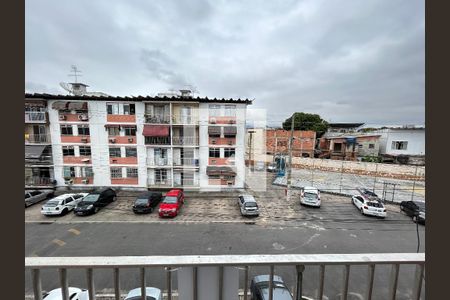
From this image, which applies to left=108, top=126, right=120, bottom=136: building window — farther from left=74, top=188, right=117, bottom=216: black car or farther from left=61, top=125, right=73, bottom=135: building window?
left=74, top=188, right=117, bottom=216: black car

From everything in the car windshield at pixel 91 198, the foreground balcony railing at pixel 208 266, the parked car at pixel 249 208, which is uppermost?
the foreground balcony railing at pixel 208 266

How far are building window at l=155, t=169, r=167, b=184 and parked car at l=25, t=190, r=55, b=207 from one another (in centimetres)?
629

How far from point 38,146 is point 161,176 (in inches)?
302

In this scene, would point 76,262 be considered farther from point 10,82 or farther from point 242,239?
point 242,239

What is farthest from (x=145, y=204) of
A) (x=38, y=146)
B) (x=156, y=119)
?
(x=38, y=146)

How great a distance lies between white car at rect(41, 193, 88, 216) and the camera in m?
9.22

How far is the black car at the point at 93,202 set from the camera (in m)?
9.30

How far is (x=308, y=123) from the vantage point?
25922mm

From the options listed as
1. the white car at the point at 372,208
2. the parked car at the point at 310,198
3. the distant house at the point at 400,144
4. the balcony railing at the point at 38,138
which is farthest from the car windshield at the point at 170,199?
the distant house at the point at 400,144

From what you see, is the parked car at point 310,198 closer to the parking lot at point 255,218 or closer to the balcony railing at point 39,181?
the parking lot at point 255,218

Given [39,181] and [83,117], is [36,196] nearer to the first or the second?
[39,181]

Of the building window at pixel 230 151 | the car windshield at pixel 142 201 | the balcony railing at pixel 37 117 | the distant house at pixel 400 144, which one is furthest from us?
the distant house at pixel 400 144

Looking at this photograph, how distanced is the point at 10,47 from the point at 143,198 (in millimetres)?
10179

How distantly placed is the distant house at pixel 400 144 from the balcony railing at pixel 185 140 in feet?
57.2
